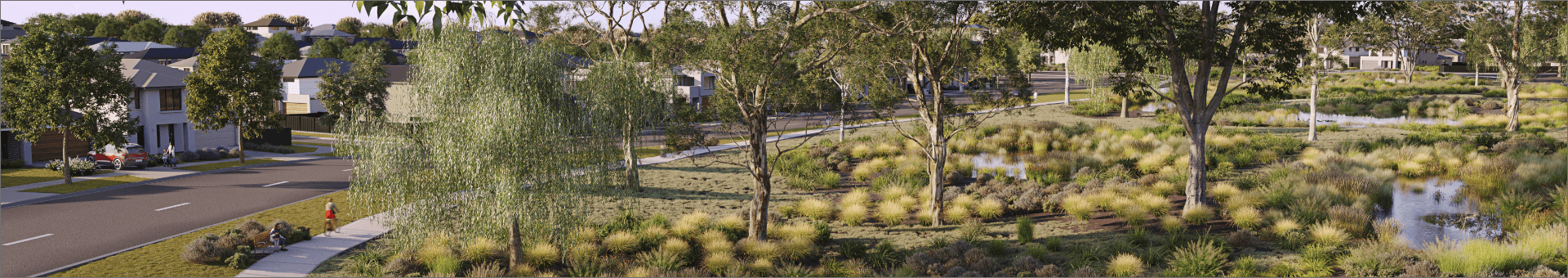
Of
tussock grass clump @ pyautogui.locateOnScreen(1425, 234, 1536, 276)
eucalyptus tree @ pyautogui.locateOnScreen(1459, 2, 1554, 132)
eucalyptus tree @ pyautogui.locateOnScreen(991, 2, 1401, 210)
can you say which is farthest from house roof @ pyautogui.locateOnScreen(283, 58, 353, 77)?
eucalyptus tree @ pyautogui.locateOnScreen(1459, 2, 1554, 132)

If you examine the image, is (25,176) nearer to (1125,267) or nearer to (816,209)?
(816,209)

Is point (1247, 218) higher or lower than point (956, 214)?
higher

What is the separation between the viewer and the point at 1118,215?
64.8 ft

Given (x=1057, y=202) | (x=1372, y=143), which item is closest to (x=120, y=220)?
(x=1057, y=202)

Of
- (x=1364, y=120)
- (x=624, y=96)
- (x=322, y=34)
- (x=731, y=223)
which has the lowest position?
(x=731, y=223)

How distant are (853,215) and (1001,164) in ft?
42.3

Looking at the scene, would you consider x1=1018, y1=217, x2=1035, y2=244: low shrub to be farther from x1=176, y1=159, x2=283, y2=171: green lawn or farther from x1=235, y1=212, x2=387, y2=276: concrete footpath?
x1=176, y1=159, x2=283, y2=171: green lawn

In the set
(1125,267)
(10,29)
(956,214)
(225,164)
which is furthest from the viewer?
(10,29)

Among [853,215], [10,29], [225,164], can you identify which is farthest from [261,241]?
[10,29]

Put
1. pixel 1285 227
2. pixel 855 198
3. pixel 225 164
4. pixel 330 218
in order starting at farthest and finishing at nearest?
pixel 225 164 → pixel 855 198 → pixel 330 218 → pixel 1285 227

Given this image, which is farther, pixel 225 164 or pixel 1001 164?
pixel 225 164

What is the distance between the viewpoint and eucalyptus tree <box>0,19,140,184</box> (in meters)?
26.6

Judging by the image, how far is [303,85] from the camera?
58125mm

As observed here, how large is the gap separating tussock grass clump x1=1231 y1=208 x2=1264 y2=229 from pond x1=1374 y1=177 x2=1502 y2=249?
264 cm
